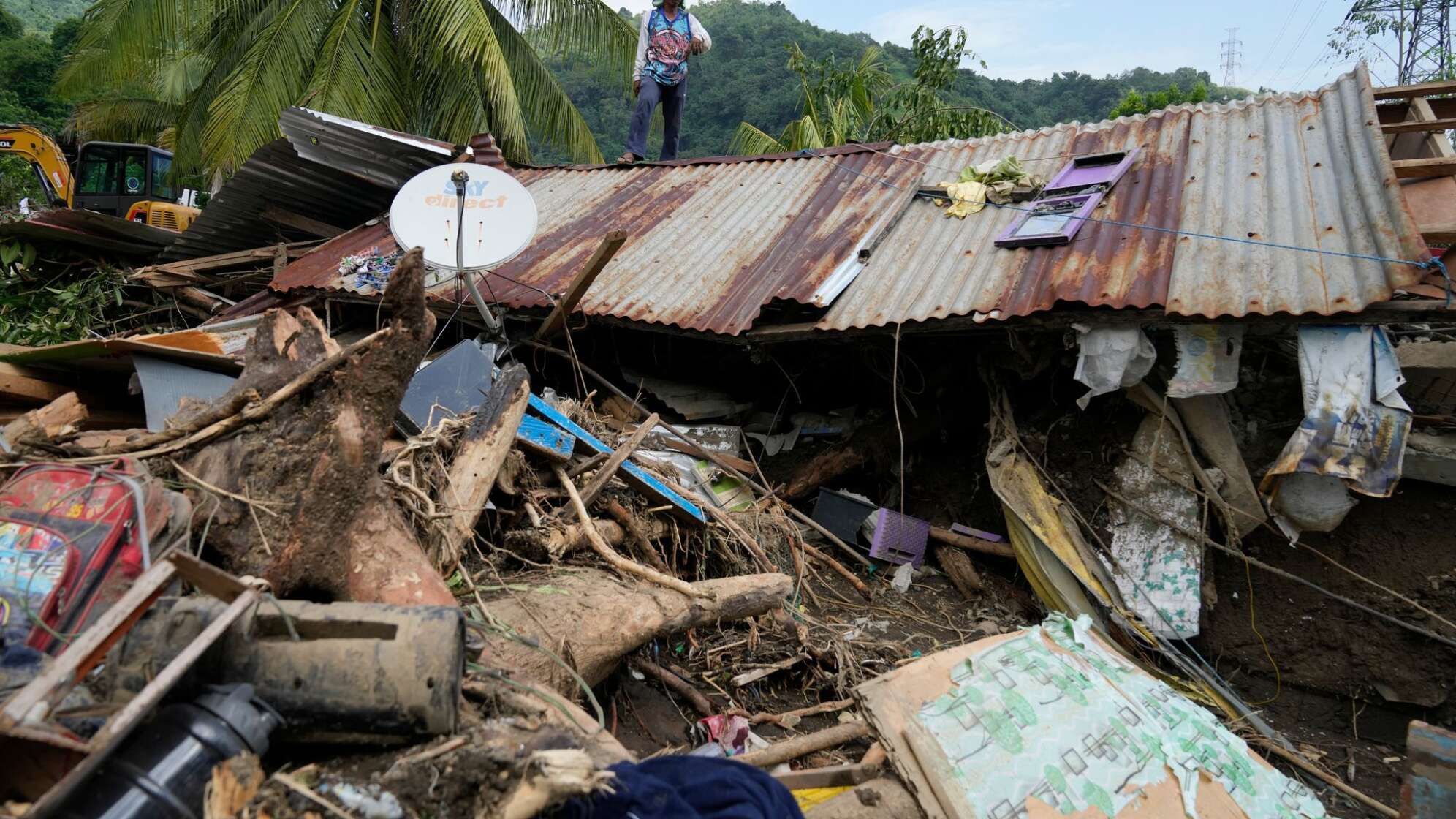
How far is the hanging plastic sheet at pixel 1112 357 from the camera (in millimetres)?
4883

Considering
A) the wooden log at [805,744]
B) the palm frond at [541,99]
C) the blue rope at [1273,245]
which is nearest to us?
the wooden log at [805,744]

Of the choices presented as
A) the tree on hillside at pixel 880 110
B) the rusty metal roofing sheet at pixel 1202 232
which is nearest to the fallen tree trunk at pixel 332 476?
the rusty metal roofing sheet at pixel 1202 232

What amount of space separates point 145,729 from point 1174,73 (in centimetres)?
4862

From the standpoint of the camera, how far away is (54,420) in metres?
3.76

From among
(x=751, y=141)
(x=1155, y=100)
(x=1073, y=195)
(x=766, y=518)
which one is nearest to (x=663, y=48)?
(x=751, y=141)

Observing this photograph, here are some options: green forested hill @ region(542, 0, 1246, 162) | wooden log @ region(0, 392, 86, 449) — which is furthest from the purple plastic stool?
green forested hill @ region(542, 0, 1246, 162)

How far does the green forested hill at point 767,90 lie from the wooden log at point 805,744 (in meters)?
26.1

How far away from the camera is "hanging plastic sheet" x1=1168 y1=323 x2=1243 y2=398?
4746mm

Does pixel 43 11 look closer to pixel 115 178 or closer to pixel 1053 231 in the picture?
pixel 115 178

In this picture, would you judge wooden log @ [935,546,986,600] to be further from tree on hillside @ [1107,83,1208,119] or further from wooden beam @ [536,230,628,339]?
tree on hillside @ [1107,83,1208,119]

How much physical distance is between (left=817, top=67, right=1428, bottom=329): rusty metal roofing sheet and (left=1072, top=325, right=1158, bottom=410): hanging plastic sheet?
0.24 meters

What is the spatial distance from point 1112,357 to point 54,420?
572 centimetres

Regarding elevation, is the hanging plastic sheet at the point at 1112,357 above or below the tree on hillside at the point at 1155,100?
below

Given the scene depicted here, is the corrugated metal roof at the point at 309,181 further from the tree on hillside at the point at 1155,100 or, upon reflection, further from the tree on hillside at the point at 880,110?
the tree on hillside at the point at 1155,100
